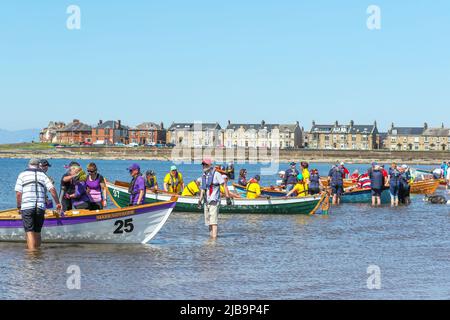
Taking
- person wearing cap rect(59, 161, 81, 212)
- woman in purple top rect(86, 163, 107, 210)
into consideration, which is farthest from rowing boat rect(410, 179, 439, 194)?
person wearing cap rect(59, 161, 81, 212)

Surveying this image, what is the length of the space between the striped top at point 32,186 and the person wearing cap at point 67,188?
5.07ft

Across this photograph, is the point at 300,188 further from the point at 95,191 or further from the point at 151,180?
the point at 95,191

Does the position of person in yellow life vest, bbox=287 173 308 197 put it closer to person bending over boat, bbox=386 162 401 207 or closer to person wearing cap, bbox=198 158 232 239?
person bending over boat, bbox=386 162 401 207

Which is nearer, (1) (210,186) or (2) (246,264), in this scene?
(2) (246,264)

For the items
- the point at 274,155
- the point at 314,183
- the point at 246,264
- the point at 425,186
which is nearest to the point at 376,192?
the point at 314,183

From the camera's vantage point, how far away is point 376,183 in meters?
34.9

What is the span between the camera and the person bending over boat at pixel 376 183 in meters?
34.7

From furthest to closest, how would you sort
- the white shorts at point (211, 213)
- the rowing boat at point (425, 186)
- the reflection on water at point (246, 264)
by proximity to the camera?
1. the rowing boat at point (425, 186)
2. the white shorts at point (211, 213)
3. the reflection on water at point (246, 264)

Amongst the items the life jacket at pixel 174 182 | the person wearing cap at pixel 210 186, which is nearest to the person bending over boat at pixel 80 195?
the person wearing cap at pixel 210 186

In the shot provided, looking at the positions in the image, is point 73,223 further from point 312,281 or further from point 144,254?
point 312,281

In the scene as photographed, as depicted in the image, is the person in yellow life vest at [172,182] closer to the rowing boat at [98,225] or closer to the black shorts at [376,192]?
the rowing boat at [98,225]

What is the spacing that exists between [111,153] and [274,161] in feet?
136

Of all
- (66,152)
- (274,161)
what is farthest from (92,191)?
(66,152)

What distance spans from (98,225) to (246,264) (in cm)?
418
